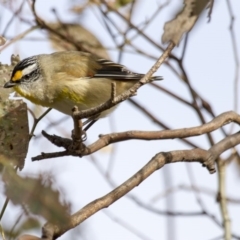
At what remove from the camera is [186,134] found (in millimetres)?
2613

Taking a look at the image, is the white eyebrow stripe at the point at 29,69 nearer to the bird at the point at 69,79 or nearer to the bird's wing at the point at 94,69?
the bird at the point at 69,79

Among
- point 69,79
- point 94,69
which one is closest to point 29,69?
point 69,79

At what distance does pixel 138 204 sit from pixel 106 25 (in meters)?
1.42

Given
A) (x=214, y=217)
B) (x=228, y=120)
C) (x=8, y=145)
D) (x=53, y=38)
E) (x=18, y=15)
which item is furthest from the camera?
(x=53, y=38)

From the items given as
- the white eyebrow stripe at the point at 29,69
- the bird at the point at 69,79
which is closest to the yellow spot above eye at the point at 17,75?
the bird at the point at 69,79

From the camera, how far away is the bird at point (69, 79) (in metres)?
4.01

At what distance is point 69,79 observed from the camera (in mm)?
4211

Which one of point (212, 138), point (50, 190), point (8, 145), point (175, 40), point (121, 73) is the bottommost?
point (50, 190)

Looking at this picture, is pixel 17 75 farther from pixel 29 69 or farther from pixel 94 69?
pixel 94 69

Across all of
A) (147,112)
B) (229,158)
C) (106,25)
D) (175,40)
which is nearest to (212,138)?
(229,158)

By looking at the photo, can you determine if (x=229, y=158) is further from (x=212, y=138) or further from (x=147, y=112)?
(x=147, y=112)

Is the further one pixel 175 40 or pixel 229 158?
pixel 229 158

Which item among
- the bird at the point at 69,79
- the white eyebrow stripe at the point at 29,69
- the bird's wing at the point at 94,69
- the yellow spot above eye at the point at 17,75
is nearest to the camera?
the yellow spot above eye at the point at 17,75

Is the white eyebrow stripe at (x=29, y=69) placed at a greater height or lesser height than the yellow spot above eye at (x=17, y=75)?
greater
